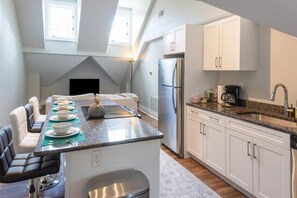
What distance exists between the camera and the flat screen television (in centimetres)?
800

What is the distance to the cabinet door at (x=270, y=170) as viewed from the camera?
1995 mm

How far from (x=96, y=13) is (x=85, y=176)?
16.9 ft

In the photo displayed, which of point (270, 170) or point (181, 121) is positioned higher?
point (181, 121)

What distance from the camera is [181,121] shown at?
3613 mm

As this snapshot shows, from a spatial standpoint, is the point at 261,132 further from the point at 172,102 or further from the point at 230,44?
the point at 172,102

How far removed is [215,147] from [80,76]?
6767 millimetres

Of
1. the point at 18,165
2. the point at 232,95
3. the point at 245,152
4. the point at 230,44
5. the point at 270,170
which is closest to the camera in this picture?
the point at 18,165

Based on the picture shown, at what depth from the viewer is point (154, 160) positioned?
1851mm

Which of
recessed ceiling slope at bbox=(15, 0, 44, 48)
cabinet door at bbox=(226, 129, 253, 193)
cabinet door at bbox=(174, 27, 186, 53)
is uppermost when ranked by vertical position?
recessed ceiling slope at bbox=(15, 0, 44, 48)

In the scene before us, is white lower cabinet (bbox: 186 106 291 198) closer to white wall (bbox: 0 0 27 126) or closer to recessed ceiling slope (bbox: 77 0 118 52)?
white wall (bbox: 0 0 27 126)

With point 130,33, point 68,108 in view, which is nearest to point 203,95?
point 68,108

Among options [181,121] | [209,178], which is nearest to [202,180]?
[209,178]

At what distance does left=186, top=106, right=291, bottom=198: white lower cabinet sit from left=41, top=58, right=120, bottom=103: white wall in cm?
598

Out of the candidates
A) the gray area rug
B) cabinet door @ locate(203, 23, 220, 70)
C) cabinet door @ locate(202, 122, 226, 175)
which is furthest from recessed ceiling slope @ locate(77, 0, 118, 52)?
the gray area rug
